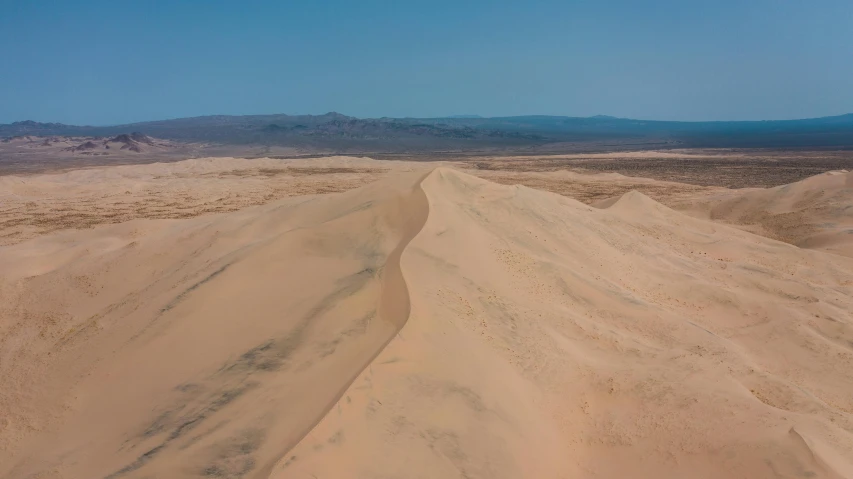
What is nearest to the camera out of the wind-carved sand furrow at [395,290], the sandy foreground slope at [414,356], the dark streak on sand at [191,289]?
the wind-carved sand furrow at [395,290]

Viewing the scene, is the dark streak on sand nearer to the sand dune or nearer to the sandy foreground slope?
the sandy foreground slope

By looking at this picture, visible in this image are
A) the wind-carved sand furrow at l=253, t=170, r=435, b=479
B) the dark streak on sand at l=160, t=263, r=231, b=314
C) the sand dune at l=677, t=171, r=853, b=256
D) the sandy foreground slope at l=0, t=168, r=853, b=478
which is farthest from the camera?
the sand dune at l=677, t=171, r=853, b=256

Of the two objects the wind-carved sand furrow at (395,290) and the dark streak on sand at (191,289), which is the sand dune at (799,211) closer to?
the wind-carved sand furrow at (395,290)

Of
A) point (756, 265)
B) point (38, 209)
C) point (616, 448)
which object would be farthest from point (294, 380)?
point (38, 209)

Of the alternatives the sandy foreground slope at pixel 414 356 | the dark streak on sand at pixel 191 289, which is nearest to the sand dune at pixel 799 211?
the sandy foreground slope at pixel 414 356

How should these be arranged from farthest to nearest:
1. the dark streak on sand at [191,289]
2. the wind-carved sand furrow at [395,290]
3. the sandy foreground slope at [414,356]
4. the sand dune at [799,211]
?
the sand dune at [799,211] < the dark streak on sand at [191,289] < the sandy foreground slope at [414,356] < the wind-carved sand furrow at [395,290]

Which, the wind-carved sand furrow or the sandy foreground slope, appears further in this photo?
the sandy foreground slope

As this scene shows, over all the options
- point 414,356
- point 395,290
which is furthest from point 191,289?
point 414,356

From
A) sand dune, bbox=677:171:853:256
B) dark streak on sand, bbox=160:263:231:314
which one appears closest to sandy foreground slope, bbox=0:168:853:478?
dark streak on sand, bbox=160:263:231:314

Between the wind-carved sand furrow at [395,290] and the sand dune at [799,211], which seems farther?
the sand dune at [799,211]

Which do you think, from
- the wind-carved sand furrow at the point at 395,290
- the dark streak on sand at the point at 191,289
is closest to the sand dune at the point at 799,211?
the wind-carved sand furrow at the point at 395,290
